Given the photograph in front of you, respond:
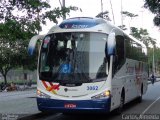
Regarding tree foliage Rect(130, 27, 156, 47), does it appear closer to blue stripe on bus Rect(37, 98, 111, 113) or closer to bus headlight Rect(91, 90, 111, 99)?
bus headlight Rect(91, 90, 111, 99)

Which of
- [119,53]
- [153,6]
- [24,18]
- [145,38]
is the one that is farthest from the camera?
[145,38]

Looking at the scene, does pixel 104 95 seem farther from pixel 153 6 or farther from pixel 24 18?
pixel 153 6

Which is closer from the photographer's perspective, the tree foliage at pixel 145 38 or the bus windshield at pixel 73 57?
the bus windshield at pixel 73 57

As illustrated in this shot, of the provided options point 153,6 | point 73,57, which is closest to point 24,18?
point 73,57

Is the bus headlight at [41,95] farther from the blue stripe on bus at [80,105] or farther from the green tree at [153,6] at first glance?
the green tree at [153,6]

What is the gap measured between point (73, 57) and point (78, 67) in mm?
384

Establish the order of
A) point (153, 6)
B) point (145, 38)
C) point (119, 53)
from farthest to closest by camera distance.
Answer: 1. point (145, 38)
2. point (153, 6)
3. point (119, 53)

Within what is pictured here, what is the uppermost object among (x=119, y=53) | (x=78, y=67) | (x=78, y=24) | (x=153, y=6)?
(x=153, y=6)

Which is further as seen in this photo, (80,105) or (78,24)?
(78,24)

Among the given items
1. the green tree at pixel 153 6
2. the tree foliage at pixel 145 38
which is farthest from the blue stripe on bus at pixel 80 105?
the tree foliage at pixel 145 38

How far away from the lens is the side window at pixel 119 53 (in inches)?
615

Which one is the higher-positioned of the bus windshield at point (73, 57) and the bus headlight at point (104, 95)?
the bus windshield at point (73, 57)

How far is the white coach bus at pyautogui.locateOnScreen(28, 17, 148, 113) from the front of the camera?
13.9m

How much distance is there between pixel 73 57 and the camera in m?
14.2
